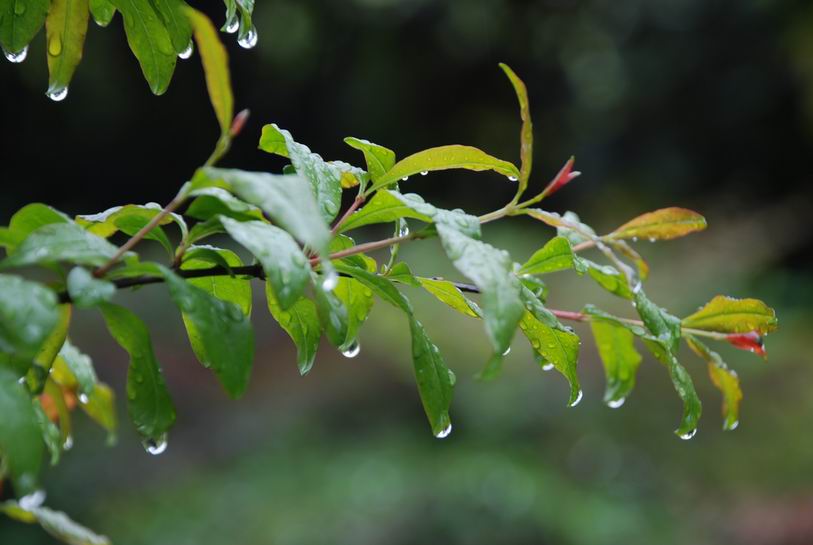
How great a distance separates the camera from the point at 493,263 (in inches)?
19.9

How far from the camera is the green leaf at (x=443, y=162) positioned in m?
0.63

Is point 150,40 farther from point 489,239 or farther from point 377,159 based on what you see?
point 489,239

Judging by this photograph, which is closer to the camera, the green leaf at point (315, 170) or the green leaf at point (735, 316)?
the green leaf at point (315, 170)

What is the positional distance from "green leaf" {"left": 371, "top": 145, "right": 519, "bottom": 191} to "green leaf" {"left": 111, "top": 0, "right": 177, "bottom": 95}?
26cm

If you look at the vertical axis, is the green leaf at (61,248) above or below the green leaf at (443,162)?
above

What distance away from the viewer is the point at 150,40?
743mm

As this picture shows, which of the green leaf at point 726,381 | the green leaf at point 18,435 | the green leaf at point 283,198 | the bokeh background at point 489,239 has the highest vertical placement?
the green leaf at point 283,198

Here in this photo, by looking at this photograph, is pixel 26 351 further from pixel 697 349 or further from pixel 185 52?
→ pixel 697 349

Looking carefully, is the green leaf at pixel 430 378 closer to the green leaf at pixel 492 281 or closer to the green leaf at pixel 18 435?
the green leaf at pixel 492 281

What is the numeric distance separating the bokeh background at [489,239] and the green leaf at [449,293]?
291 cm

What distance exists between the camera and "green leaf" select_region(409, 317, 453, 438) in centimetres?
61

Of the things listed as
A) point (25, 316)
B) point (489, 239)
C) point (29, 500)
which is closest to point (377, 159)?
point (25, 316)

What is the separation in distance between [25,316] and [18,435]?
0.21 ft

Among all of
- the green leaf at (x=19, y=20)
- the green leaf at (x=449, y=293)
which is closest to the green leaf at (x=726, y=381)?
the green leaf at (x=449, y=293)
